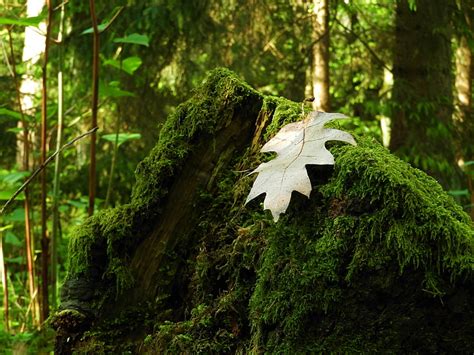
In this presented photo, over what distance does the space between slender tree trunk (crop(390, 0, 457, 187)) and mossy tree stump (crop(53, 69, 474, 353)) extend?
4.82 meters

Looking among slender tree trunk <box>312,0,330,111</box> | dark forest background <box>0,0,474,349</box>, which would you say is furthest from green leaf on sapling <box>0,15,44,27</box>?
slender tree trunk <box>312,0,330,111</box>

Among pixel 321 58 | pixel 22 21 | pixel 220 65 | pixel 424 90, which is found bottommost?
pixel 22 21

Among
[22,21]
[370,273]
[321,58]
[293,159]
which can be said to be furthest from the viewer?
[321,58]

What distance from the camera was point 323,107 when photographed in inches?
274

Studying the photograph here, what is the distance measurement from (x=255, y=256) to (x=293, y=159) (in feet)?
1.28

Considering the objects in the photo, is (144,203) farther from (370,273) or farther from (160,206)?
(370,273)

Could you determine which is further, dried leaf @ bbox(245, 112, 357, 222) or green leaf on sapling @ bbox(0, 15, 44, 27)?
green leaf on sapling @ bbox(0, 15, 44, 27)

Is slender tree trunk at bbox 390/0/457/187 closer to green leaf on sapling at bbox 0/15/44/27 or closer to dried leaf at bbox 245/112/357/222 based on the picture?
green leaf on sapling at bbox 0/15/44/27

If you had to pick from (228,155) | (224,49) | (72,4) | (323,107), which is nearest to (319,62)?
(323,107)

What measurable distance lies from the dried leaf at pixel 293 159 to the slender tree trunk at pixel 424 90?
495 centimetres

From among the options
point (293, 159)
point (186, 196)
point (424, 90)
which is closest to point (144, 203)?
point (186, 196)

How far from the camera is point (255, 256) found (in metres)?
2.03

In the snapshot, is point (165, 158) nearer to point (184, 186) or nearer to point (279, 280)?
point (184, 186)

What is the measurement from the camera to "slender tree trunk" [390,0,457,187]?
6820mm
